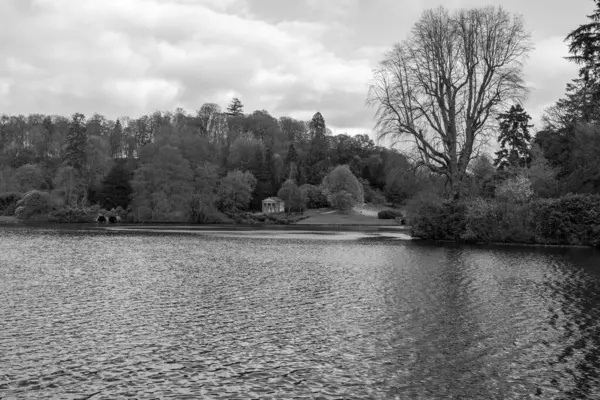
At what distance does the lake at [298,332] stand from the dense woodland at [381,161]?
21897 millimetres

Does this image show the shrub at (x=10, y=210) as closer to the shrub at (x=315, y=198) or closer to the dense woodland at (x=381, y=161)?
the dense woodland at (x=381, y=161)

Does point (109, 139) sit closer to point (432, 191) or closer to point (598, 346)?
point (432, 191)

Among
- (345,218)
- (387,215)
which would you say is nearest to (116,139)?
(345,218)

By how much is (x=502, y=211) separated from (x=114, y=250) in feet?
107

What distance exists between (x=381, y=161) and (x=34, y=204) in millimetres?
80346

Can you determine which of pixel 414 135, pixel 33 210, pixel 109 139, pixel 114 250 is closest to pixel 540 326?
pixel 114 250

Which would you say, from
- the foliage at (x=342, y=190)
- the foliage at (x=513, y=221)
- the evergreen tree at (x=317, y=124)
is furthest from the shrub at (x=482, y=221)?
the evergreen tree at (x=317, y=124)

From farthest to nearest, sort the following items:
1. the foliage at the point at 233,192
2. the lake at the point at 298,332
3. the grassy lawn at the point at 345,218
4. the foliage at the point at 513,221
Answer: the foliage at the point at 233,192 → the grassy lawn at the point at 345,218 → the foliage at the point at 513,221 → the lake at the point at 298,332

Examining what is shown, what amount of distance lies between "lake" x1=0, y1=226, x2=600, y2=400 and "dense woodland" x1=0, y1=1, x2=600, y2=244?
2190cm

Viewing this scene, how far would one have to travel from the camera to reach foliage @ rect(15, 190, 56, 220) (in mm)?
95750

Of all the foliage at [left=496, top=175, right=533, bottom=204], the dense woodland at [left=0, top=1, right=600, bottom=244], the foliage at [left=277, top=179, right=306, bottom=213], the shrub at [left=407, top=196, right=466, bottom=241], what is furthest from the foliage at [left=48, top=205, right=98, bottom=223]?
the foliage at [left=496, top=175, right=533, bottom=204]

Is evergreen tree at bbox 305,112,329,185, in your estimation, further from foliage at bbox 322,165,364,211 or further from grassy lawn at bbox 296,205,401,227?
grassy lawn at bbox 296,205,401,227

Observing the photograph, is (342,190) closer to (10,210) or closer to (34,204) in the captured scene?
(34,204)

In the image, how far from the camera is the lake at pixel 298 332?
9.48 m
